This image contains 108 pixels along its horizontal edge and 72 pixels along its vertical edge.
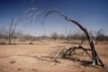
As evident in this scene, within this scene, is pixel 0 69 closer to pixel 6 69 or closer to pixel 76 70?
pixel 6 69

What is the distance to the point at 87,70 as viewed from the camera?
26.6 feet

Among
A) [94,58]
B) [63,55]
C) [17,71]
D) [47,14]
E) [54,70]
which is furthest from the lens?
[63,55]

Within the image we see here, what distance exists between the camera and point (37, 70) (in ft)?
25.6

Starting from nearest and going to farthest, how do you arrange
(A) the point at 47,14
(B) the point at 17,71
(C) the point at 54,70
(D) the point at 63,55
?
(B) the point at 17,71 → (C) the point at 54,70 → (A) the point at 47,14 → (D) the point at 63,55

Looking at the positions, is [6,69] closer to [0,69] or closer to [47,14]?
[0,69]

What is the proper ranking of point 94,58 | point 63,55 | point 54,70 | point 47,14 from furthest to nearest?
1. point 63,55
2. point 47,14
3. point 94,58
4. point 54,70

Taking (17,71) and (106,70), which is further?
(106,70)

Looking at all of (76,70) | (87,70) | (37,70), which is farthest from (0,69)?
(87,70)

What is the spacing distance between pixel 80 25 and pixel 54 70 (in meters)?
3.78

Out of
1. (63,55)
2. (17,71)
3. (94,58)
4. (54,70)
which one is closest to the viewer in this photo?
(17,71)

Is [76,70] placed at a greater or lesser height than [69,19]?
lesser

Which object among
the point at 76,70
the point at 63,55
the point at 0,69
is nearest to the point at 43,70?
the point at 76,70

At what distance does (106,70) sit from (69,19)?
4135 millimetres

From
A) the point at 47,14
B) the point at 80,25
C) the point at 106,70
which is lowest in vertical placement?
the point at 106,70
